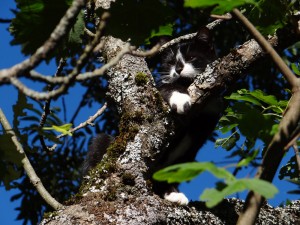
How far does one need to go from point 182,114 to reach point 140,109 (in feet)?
0.75

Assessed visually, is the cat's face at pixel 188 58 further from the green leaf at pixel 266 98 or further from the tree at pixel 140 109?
the green leaf at pixel 266 98

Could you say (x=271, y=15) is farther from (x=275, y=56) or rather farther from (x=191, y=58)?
(x=191, y=58)

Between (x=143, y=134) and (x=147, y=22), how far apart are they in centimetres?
117

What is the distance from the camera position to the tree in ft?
3.87

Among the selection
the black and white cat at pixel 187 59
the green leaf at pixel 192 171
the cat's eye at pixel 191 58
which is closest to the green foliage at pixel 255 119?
the green leaf at pixel 192 171

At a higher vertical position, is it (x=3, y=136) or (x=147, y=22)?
(x=147, y=22)

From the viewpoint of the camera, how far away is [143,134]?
2650mm

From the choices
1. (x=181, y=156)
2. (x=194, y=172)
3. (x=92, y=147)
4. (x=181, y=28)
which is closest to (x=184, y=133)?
(x=181, y=156)

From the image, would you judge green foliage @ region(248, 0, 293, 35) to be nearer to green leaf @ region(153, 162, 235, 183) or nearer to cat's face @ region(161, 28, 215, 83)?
green leaf @ region(153, 162, 235, 183)

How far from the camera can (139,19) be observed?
1.54m

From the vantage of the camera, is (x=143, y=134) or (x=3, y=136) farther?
(x=143, y=134)

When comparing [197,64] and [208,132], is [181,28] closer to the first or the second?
[197,64]

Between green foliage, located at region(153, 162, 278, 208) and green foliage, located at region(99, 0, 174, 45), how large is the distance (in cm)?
63

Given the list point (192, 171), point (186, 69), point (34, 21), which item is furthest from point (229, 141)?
point (192, 171)
